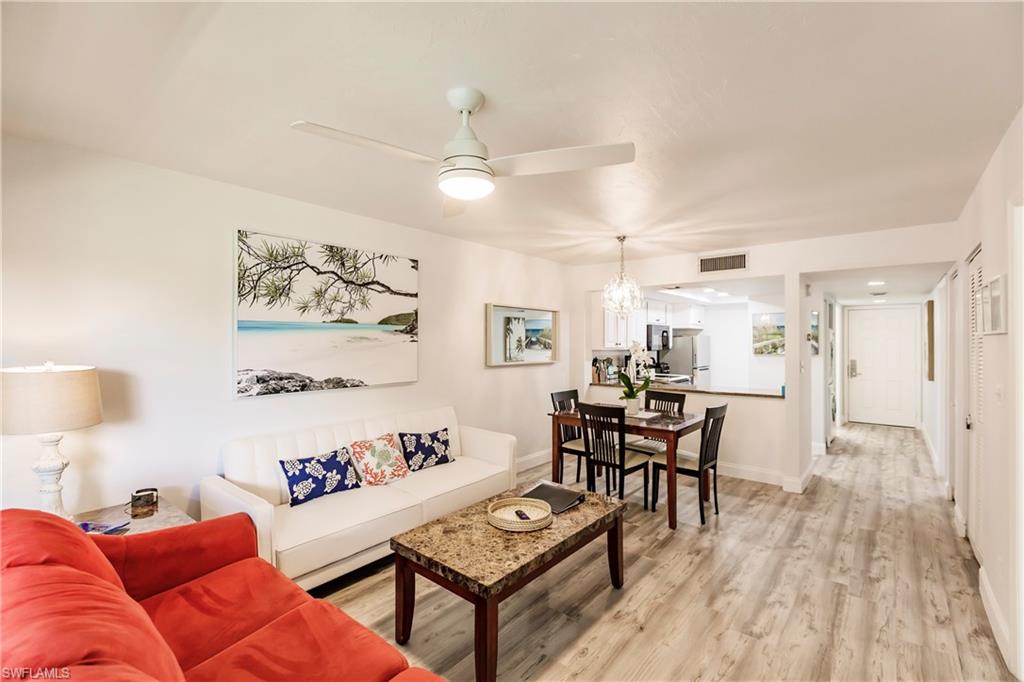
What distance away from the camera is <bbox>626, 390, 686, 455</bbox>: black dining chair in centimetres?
414

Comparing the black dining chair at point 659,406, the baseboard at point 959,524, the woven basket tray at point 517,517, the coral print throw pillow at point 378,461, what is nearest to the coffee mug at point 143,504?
the coral print throw pillow at point 378,461

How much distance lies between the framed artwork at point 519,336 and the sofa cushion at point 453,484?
133 cm

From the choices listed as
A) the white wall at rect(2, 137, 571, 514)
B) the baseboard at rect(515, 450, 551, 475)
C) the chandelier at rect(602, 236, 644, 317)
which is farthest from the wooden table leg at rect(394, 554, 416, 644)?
the chandelier at rect(602, 236, 644, 317)

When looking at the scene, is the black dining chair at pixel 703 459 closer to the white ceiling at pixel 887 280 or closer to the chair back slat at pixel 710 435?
the chair back slat at pixel 710 435

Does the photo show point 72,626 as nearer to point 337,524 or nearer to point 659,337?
point 337,524

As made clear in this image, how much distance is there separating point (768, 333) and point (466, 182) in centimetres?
629

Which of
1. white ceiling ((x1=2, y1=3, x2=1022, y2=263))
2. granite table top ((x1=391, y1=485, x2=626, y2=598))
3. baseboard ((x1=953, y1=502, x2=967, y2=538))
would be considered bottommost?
baseboard ((x1=953, y1=502, x2=967, y2=538))

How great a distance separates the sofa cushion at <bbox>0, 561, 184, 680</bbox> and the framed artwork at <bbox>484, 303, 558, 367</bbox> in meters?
3.69

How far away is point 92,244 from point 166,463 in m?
1.27

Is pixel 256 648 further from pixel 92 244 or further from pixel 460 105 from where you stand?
pixel 92 244

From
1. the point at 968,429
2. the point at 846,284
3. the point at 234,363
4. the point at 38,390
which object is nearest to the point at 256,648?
the point at 38,390

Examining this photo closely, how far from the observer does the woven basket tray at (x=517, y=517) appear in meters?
2.28

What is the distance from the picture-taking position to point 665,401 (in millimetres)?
4551

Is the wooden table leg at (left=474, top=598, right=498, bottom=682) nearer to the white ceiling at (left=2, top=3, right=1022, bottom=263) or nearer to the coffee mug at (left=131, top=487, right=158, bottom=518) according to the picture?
the coffee mug at (left=131, top=487, right=158, bottom=518)
